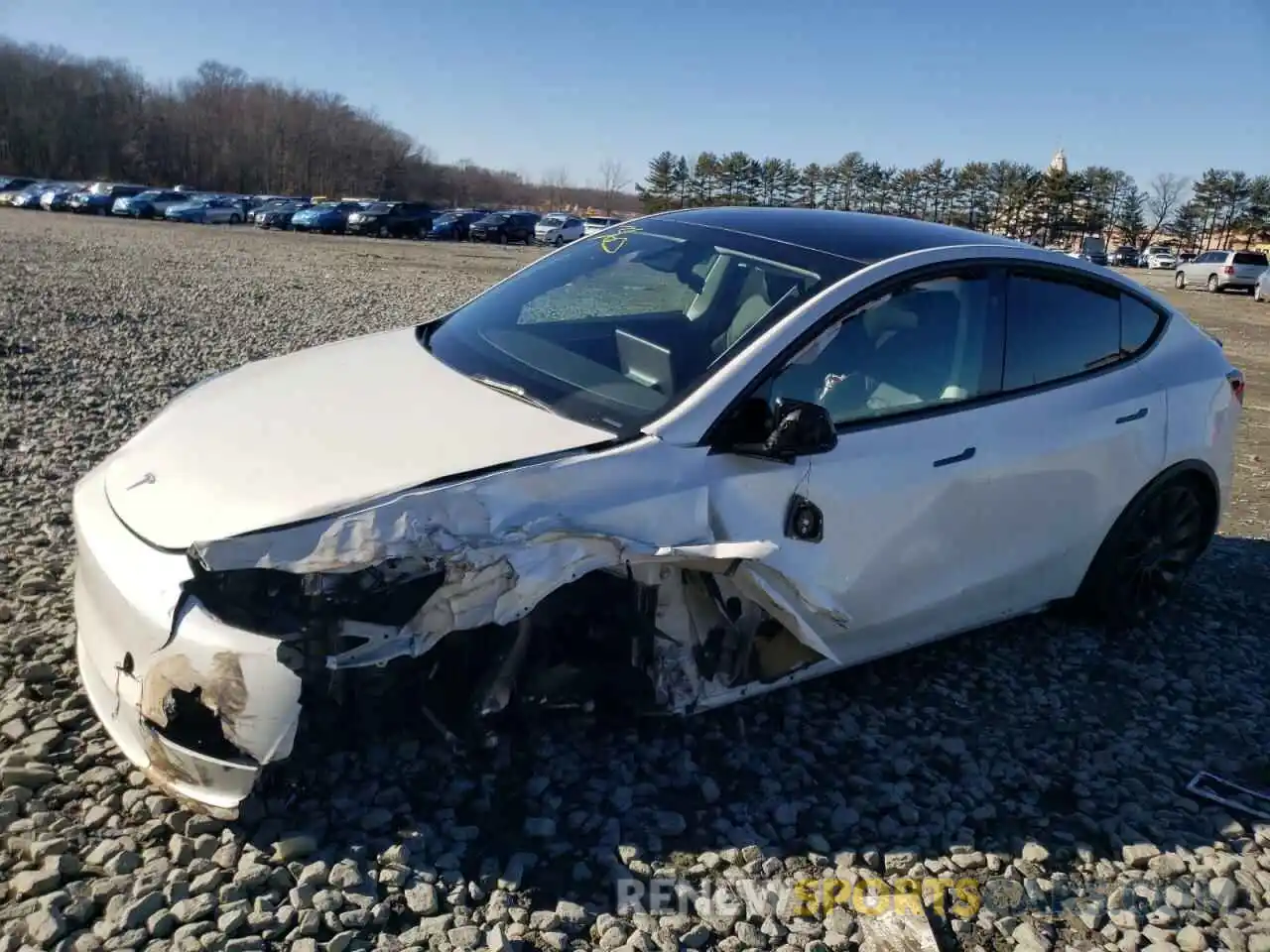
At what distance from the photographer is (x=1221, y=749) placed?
3.59 metres

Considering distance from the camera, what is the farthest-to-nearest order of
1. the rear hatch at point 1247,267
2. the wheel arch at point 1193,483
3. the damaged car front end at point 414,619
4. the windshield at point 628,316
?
the rear hatch at point 1247,267 → the wheel arch at point 1193,483 → the windshield at point 628,316 → the damaged car front end at point 414,619

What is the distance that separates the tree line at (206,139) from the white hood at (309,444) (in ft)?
301

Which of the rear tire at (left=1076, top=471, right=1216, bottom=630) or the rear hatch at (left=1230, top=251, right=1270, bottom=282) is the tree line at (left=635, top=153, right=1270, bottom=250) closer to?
the rear hatch at (left=1230, top=251, right=1270, bottom=282)

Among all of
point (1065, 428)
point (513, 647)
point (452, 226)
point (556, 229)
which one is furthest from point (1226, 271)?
point (513, 647)

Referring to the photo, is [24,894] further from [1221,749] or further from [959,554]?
[1221,749]

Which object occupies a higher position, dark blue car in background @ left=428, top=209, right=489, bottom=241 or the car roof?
the car roof

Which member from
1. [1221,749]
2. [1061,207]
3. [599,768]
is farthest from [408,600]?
[1061,207]

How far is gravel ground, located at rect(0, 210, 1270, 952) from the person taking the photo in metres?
2.46

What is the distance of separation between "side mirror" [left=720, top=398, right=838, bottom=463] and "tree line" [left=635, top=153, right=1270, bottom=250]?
109 ft

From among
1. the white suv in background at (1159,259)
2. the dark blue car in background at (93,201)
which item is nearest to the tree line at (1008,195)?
the white suv in background at (1159,259)

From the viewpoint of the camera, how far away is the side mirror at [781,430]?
9.30ft

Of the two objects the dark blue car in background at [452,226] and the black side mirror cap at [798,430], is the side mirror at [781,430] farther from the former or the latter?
the dark blue car in background at [452,226]

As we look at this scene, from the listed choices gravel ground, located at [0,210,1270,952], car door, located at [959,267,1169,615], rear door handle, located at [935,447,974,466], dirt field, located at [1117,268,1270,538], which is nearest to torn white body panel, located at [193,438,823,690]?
gravel ground, located at [0,210,1270,952]

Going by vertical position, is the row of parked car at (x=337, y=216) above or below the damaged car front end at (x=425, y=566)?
above
